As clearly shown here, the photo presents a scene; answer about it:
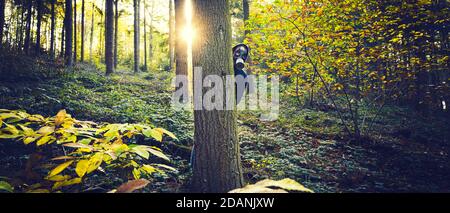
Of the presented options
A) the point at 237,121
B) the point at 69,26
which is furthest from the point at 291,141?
the point at 69,26

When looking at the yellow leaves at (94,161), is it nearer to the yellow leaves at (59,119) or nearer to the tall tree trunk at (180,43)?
the yellow leaves at (59,119)

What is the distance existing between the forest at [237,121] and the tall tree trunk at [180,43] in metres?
0.03

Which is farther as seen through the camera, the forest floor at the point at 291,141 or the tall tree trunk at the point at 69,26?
the tall tree trunk at the point at 69,26

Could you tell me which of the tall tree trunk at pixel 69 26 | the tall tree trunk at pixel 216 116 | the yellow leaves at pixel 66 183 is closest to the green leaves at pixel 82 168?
the yellow leaves at pixel 66 183

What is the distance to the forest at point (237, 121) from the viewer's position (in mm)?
1824

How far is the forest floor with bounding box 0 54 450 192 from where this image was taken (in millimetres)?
4895

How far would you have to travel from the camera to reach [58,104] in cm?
649

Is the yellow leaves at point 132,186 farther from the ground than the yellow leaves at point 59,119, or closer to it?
closer to it

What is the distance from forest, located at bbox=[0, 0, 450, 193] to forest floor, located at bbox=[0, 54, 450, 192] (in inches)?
1.8

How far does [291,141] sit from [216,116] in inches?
173

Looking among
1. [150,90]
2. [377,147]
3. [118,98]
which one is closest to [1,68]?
[118,98]
